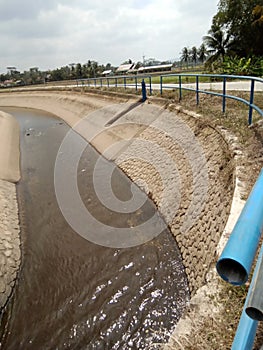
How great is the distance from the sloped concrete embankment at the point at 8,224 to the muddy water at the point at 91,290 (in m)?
0.20

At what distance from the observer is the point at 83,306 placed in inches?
209

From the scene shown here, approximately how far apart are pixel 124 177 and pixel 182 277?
5.54 metres

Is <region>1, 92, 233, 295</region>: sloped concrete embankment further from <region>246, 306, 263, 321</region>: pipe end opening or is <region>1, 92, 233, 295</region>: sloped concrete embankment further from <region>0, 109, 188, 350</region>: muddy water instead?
<region>246, 306, 263, 321</region>: pipe end opening

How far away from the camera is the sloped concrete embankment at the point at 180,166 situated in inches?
217

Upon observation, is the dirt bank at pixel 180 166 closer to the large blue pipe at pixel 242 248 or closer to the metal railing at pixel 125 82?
the metal railing at pixel 125 82

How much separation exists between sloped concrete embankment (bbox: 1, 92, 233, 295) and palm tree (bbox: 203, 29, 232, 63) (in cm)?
1213

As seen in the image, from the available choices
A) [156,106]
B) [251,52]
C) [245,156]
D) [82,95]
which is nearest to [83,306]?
[245,156]

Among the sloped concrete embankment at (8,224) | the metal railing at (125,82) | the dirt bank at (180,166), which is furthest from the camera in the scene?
the metal railing at (125,82)

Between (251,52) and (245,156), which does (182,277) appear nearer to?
(245,156)

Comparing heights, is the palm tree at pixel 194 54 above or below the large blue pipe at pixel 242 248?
above

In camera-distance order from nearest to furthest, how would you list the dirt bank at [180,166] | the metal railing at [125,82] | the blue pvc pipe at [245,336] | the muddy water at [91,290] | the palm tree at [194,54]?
the blue pvc pipe at [245,336] → the muddy water at [91,290] → the dirt bank at [180,166] → the metal railing at [125,82] → the palm tree at [194,54]

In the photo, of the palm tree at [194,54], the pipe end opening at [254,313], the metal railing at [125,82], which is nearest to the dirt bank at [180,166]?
the metal railing at [125,82]

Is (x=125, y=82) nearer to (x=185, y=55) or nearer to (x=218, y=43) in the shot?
(x=218, y=43)

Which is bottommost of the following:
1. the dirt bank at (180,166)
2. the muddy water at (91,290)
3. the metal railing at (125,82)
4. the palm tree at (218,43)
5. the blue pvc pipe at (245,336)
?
the muddy water at (91,290)
